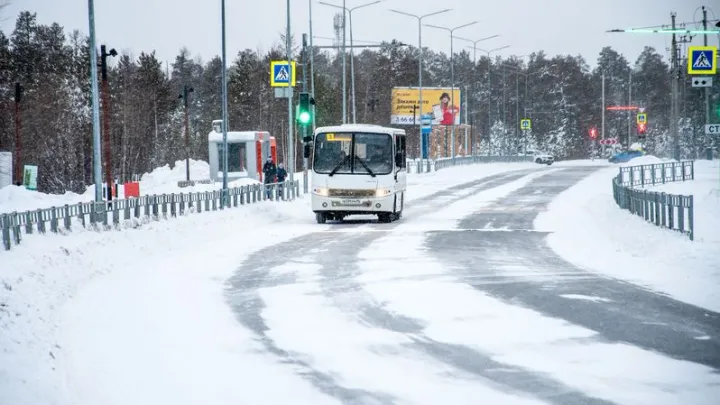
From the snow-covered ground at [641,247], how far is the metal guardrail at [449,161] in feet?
104

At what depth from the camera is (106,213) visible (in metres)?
21.8

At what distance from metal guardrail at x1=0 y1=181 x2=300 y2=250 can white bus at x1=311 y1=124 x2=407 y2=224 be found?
3818 millimetres

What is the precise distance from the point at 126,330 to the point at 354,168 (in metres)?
17.1

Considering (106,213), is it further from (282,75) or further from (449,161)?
(449,161)

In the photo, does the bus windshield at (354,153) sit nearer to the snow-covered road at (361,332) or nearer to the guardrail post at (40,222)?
the snow-covered road at (361,332)

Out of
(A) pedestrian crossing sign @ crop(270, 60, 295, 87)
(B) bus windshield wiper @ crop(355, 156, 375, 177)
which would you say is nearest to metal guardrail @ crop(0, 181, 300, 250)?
(A) pedestrian crossing sign @ crop(270, 60, 295, 87)

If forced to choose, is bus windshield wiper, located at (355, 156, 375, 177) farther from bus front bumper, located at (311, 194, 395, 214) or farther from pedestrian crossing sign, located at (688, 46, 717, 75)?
pedestrian crossing sign, located at (688, 46, 717, 75)

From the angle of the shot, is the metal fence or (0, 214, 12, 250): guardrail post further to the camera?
the metal fence

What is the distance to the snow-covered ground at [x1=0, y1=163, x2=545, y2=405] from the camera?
24.9 feet

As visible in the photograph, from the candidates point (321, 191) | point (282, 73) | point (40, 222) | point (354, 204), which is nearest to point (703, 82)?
point (282, 73)

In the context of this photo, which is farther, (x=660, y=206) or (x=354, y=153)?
(x=354, y=153)

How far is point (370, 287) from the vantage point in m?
13.9

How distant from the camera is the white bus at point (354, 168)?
2725 cm

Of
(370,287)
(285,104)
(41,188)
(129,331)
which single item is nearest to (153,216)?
(370,287)
